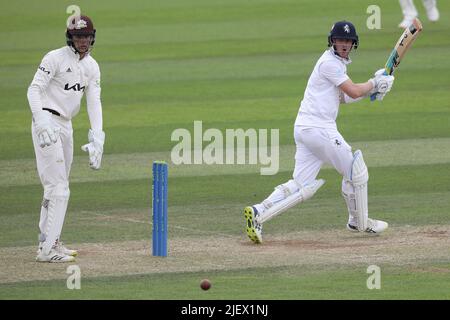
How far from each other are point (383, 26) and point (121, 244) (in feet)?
51.5

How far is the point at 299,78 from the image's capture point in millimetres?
20672

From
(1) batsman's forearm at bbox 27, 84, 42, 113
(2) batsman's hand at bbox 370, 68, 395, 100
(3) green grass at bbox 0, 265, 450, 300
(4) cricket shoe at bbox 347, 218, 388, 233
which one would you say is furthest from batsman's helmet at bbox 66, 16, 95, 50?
(4) cricket shoe at bbox 347, 218, 388, 233

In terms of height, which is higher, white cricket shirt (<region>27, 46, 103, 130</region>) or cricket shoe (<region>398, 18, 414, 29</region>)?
cricket shoe (<region>398, 18, 414, 29</region>)

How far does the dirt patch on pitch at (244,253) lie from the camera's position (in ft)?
32.9

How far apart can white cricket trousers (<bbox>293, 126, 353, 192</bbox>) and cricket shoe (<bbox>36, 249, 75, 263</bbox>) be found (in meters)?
2.23

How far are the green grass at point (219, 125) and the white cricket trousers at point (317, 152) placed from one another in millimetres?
750

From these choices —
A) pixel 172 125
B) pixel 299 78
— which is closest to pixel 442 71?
pixel 299 78

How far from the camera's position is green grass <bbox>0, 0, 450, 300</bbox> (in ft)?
31.5

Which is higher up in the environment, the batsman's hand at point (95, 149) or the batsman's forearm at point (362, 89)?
the batsman's forearm at point (362, 89)

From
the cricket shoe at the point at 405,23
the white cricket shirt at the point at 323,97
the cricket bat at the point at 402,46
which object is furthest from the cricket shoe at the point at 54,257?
the cricket shoe at the point at 405,23

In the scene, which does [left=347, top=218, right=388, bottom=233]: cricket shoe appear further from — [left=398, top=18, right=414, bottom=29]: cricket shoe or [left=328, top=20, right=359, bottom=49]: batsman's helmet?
[left=398, top=18, right=414, bottom=29]: cricket shoe

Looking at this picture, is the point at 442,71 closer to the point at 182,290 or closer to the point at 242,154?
the point at 242,154

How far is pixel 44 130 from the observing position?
10.1 meters

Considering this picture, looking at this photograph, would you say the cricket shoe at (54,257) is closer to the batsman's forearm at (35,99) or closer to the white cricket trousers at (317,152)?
the batsman's forearm at (35,99)
